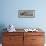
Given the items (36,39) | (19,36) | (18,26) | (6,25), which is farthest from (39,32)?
(6,25)

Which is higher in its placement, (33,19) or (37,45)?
(33,19)

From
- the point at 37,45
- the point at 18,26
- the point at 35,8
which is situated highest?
the point at 35,8

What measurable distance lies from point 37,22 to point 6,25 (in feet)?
3.37

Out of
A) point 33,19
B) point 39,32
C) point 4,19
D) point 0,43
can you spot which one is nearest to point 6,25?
point 4,19

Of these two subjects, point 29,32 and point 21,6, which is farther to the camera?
point 21,6

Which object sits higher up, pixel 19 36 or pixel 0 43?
pixel 19 36

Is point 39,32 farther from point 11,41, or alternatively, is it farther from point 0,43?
point 0,43

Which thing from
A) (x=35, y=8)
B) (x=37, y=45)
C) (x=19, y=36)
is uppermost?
(x=35, y=8)

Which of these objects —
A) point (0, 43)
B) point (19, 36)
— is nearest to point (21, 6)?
point (19, 36)

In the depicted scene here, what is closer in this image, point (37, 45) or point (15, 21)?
point (37, 45)

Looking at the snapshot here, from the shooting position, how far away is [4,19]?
4.02 meters

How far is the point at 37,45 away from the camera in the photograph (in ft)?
11.6

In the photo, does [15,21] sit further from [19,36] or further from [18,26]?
[19,36]

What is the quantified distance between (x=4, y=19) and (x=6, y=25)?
0.21 meters
